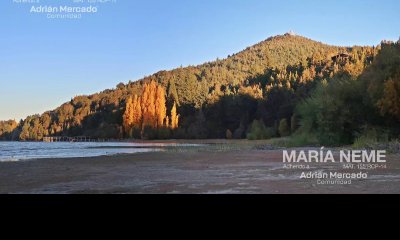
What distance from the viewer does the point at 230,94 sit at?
3307 inches

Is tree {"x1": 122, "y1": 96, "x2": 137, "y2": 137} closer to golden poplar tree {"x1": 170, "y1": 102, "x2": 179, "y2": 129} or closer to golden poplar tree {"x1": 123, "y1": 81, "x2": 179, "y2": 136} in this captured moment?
golden poplar tree {"x1": 123, "y1": 81, "x2": 179, "y2": 136}

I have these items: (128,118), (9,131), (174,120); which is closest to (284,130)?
(174,120)

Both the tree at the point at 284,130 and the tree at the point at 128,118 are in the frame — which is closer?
the tree at the point at 284,130

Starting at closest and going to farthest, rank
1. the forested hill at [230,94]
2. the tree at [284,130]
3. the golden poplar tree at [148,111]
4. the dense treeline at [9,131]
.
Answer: the tree at [284,130], the forested hill at [230,94], the golden poplar tree at [148,111], the dense treeline at [9,131]

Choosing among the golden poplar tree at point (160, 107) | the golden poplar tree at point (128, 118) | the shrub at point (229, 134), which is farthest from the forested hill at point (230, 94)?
the golden poplar tree at point (160, 107)

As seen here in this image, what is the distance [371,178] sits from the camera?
29.4ft

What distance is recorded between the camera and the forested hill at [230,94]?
73.8 metres

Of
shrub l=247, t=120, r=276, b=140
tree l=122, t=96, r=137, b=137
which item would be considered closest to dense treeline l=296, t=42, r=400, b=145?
shrub l=247, t=120, r=276, b=140

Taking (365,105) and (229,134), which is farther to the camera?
(229,134)

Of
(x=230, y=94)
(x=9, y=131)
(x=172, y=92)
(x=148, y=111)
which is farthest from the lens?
(x=9, y=131)

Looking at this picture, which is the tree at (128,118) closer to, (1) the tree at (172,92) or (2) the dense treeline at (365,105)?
(1) the tree at (172,92)

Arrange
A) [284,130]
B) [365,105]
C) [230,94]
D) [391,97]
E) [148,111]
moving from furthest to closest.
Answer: [148,111]
[230,94]
[284,130]
[365,105]
[391,97]

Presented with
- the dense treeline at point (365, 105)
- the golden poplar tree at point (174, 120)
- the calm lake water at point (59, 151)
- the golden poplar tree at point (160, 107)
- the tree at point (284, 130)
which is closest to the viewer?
the calm lake water at point (59, 151)

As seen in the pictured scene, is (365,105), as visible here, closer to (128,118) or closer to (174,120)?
(174,120)
